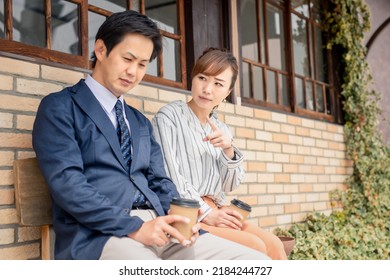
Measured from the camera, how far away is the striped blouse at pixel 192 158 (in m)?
2.23

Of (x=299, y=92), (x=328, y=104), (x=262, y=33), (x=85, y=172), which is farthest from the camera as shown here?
(x=328, y=104)

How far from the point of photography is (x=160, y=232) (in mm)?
1579

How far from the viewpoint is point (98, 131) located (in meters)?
1.77

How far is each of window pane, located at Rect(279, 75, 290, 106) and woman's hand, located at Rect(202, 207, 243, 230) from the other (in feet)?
8.38

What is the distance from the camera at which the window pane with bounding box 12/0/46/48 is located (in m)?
2.25

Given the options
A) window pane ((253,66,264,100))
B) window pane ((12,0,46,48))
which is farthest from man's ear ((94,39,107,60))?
window pane ((253,66,264,100))

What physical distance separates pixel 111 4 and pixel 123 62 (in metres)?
1.16

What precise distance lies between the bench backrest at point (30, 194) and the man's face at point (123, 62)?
17.1 inches

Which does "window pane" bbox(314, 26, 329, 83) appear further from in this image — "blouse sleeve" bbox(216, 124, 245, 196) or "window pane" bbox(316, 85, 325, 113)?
"blouse sleeve" bbox(216, 124, 245, 196)

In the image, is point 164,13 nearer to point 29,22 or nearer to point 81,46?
point 81,46

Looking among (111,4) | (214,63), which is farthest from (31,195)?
(111,4)

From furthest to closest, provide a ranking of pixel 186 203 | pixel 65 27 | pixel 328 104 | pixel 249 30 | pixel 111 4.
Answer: pixel 328 104 → pixel 249 30 → pixel 111 4 → pixel 65 27 → pixel 186 203

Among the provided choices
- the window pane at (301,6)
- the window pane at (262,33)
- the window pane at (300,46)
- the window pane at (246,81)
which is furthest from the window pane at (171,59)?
the window pane at (301,6)

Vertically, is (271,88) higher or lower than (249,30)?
lower
